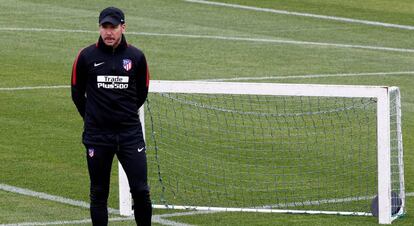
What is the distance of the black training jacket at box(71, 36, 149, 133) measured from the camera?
39.8ft

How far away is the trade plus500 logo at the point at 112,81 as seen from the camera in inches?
477

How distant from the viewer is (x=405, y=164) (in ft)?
54.4

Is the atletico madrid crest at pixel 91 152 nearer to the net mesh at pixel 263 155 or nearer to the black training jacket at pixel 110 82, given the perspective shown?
the black training jacket at pixel 110 82

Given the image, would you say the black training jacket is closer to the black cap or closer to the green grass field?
the black cap

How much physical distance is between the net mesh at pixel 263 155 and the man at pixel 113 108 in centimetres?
242

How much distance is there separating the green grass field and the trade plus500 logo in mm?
2105

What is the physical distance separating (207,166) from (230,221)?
2429mm

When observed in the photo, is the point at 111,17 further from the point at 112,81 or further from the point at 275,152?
the point at 275,152

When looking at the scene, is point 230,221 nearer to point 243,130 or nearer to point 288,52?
point 243,130

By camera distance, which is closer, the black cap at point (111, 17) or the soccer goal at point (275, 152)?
the black cap at point (111, 17)

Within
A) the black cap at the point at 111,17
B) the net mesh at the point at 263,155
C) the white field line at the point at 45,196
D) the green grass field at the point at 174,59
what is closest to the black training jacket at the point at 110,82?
the black cap at the point at 111,17

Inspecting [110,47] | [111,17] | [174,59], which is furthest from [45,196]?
[174,59]

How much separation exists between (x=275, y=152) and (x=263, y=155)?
0.20m

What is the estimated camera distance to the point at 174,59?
25656 mm
